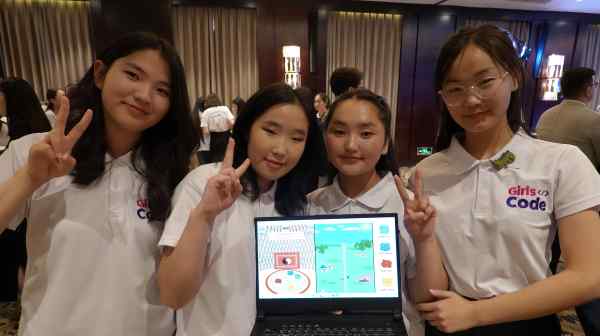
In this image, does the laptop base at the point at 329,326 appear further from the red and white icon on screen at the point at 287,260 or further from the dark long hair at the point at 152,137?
the dark long hair at the point at 152,137

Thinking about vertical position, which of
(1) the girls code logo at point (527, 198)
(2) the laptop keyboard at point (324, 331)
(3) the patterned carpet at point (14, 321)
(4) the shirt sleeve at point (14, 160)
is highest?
(4) the shirt sleeve at point (14, 160)

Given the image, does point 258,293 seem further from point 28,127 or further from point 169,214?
point 28,127

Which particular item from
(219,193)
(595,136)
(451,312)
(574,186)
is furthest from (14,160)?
(595,136)

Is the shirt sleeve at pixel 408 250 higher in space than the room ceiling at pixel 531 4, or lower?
lower

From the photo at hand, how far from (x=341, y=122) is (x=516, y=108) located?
593mm

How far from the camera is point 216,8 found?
586 cm

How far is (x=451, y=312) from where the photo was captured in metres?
1.04

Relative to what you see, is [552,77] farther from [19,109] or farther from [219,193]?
[19,109]

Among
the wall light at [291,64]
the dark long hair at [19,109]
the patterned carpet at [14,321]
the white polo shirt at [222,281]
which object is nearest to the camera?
the white polo shirt at [222,281]

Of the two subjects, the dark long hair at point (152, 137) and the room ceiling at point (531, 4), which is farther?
the room ceiling at point (531, 4)

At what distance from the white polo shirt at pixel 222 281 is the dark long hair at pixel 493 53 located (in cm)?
83

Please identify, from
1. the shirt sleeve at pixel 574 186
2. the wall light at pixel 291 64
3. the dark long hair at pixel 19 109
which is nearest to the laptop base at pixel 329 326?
the shirt sleeve at pixel 574 186

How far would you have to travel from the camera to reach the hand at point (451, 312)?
103cm

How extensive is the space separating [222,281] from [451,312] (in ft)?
2.25
